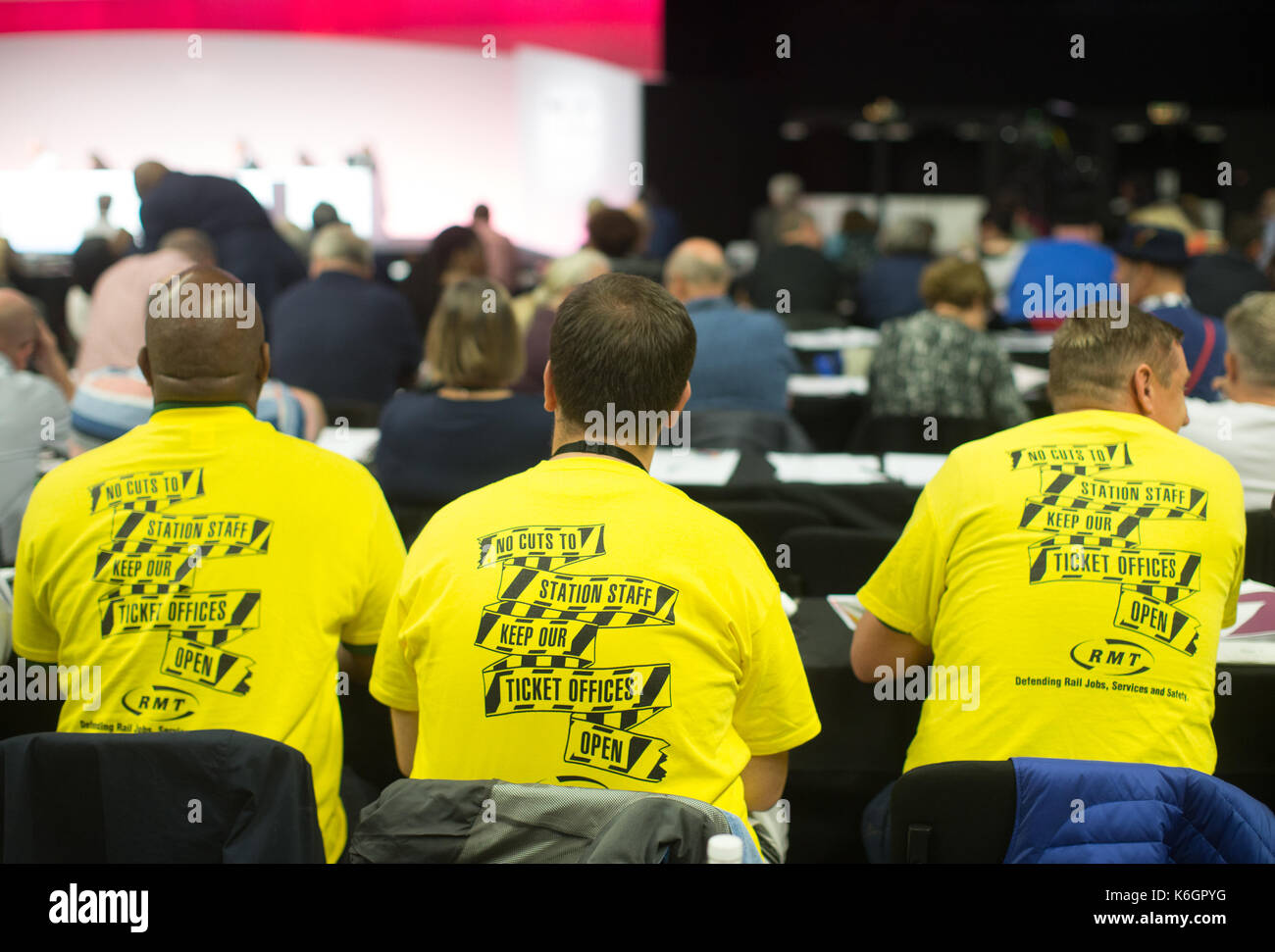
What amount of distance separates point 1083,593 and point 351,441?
2350 mm

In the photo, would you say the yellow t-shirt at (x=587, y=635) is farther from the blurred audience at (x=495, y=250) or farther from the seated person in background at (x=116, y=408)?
the blurred audience at (x=495, y=250)

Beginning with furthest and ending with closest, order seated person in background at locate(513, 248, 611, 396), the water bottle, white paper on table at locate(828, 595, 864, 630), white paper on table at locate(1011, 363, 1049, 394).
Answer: white paper on table at locate(1011, 363, 1049, 394), seated person in background at locate(513, 248, 611, 396), white paper on table at locate(828, 595, 864, 630), the water bottle

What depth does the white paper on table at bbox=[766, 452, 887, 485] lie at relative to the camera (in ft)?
9.96

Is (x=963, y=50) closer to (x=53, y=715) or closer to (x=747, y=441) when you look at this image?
(x=747, y=441)

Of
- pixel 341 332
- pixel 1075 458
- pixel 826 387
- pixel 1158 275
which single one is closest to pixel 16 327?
pixel 341 332

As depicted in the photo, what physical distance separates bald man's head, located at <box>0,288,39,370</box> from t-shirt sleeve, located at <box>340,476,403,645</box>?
6.13 feet

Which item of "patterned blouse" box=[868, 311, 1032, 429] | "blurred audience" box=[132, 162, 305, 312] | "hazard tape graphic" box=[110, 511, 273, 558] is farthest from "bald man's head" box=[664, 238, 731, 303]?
"hazard tape graphic" box=[110, 511, 273, 558]

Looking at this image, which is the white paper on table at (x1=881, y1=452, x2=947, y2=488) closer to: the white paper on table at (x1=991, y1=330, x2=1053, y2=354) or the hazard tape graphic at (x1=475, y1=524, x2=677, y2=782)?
the hazard tape graphic at (x1=475, y1=524, x2=677, y2=782)

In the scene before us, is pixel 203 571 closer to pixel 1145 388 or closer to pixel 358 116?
pixel 1145 388

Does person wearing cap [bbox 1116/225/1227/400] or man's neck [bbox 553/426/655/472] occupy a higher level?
person wearing cap [bbox 1116/225/1227/400]

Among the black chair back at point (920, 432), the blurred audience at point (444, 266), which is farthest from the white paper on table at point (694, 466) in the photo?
the blurred audience at point (444, 266)

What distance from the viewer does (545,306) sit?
13.7 feet

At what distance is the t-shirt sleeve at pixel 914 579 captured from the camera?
180 cm

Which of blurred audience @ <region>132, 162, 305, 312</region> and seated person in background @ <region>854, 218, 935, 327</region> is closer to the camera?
blurred audience @ <region>132, 162, 305, 312</region>
